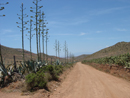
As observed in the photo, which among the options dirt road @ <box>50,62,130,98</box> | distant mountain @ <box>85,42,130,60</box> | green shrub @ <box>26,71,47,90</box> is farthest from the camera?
distant mountain @ <box>85,42,130,60</box>

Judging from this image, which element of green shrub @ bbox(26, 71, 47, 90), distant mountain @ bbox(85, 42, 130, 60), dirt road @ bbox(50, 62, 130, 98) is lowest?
dirt road @ bbox(50, 62, 130, 98)

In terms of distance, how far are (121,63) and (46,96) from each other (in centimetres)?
1232

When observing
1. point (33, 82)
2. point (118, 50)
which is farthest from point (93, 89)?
point (118, 50)

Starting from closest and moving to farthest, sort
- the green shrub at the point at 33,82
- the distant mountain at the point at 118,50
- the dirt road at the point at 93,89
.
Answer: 1. the dirt road at the point at 93,89
2. the green shrub at the point at 33,82
3. the distant mountain at the point at 118,50

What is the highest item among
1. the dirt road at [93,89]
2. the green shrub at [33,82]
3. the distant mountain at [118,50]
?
the distant mountain at [118,50]

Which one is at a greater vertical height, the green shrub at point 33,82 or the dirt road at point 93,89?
the green shrub at point 33,82

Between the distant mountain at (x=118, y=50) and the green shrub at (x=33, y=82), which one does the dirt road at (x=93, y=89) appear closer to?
the green shrub at (x=33, y=82)

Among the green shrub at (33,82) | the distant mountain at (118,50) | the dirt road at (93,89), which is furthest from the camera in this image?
the distant mountain at (118,50)

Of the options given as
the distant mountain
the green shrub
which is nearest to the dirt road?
the green shrub

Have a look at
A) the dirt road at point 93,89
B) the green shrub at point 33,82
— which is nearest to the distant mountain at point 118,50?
the dirt road at point 93,89

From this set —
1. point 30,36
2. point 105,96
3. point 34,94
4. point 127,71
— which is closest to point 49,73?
point 34,94

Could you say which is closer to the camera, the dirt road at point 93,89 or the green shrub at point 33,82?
the dirt road at point 93,89

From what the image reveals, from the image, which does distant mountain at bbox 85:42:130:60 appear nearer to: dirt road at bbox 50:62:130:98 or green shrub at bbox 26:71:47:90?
dirt road at bbox 50:62:130:98

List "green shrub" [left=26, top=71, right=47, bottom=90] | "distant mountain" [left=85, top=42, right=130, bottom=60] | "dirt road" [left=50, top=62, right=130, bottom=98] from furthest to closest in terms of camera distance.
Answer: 1. "distant mountain" [left=85, top=42, right=130, bottom=60]
2. "green shrub" [left=26, top=71, right=47, bottom=90]
3. "dirt road" [left=50, top=62, right=130, bottom=98]
